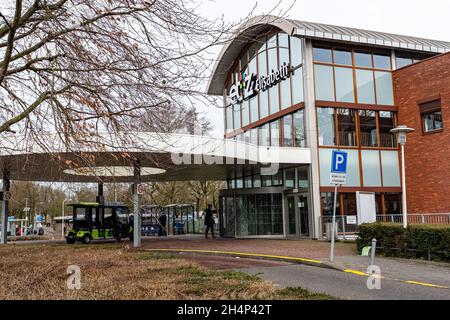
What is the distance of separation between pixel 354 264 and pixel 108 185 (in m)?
7.12

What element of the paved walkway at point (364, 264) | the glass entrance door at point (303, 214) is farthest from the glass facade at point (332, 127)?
the paved walkway at point (364, 264)

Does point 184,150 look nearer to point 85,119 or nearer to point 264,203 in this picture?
point 264,203

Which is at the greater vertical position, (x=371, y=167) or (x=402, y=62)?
(x=402, y=62)

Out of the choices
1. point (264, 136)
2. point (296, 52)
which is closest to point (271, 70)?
point (296, 52)

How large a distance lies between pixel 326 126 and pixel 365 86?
3158mm

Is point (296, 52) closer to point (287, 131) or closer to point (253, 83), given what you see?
point (287, 131)

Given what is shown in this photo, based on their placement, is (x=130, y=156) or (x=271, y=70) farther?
(x=271, y=70)

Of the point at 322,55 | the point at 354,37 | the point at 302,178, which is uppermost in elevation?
the point at 354,37

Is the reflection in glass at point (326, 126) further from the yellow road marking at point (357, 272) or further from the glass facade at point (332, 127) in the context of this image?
the yellow road marking at point (357, 272)

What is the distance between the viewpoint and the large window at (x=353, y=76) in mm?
22453

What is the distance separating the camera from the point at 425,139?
72.4ft

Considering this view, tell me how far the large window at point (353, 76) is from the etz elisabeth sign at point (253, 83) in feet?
6.20

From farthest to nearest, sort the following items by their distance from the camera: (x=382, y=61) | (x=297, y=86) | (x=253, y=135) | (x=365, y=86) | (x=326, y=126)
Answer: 1. (x=253, y=135)
2. (x=382, y=61)
3. (x=365, y=86)
4. (x=297, y=86)
5. (x=326, y=126)
